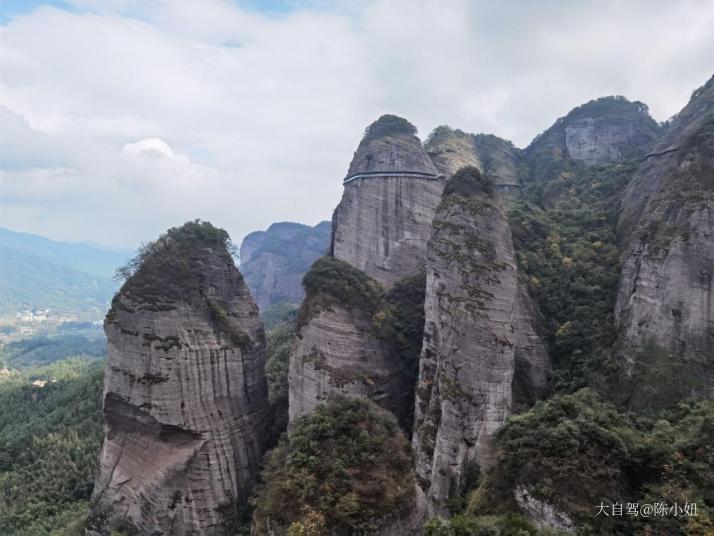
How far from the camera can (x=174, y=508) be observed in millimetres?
23062

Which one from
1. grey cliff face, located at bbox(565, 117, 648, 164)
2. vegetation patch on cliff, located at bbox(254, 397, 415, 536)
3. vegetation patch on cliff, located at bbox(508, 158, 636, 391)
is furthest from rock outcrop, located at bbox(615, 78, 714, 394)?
grey cliff face, located at bbox(565, 117, 648, 164)

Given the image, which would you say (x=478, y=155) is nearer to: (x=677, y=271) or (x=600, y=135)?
(x=600, y=135)

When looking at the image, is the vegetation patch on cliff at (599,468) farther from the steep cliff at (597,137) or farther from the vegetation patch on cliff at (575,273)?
the steep cliff at (597,137)

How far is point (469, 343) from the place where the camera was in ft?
79.3

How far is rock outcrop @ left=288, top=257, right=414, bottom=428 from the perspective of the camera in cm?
2673

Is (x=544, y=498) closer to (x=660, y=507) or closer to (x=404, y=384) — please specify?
(x=660, y=507)

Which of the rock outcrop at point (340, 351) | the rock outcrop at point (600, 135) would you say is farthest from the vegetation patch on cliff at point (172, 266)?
the rock outcrop at point (600, 135)

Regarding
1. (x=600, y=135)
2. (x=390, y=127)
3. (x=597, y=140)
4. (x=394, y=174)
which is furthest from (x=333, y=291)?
(x=600, y=135)

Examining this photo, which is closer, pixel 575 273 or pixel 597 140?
pixel 575 273

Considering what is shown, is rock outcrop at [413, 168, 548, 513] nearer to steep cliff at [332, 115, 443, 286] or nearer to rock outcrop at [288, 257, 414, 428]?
rock outcrop at [288, 257, 414, 428]

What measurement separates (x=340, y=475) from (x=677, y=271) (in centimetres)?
1927

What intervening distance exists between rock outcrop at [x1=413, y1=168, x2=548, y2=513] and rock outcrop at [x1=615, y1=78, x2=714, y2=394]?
538cm

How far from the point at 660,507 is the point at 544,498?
2.82 meters

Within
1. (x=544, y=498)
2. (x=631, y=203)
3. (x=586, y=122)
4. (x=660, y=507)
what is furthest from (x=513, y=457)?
(x=586, y=122)
